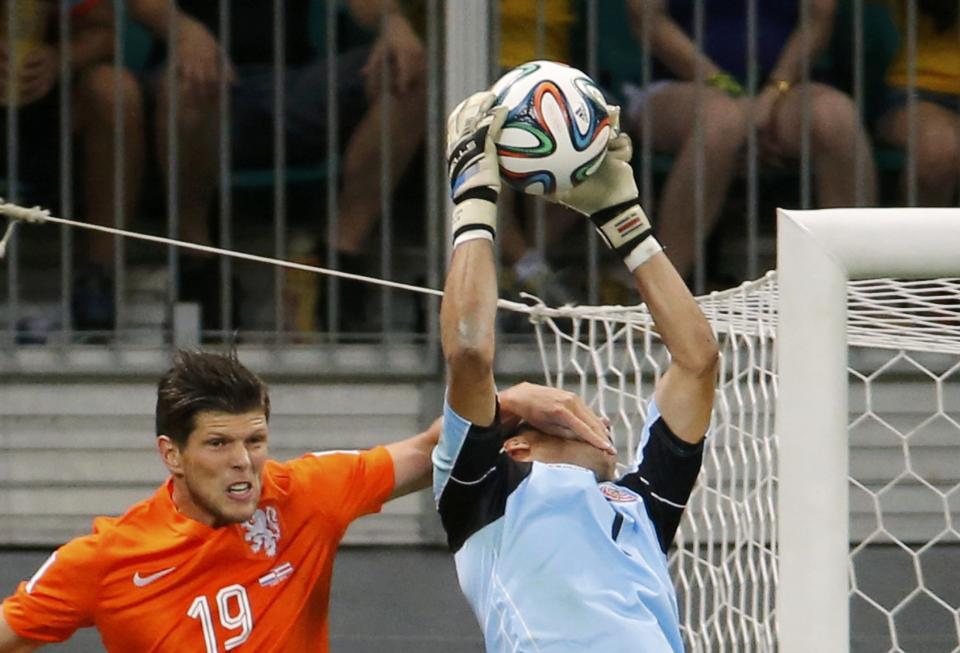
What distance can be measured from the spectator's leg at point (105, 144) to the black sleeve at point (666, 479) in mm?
3793

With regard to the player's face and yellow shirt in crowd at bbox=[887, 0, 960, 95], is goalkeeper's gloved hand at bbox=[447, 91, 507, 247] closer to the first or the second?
the player's face

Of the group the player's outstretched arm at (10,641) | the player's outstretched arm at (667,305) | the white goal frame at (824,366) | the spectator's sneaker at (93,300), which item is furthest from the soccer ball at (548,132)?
the spectator's sneaker at (93,300)

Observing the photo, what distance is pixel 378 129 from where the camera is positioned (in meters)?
6.44

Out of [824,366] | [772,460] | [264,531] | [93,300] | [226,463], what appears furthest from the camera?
[93,300]

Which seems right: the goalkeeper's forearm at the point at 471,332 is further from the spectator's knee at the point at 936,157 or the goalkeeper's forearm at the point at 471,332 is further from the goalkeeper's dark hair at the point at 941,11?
the goalkeeper's dark hair at the point at 941,11

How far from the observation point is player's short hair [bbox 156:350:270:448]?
330 cm

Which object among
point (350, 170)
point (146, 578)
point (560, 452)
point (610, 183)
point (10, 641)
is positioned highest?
point (350, 170)

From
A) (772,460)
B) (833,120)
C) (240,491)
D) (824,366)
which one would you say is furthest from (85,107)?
(824,366)

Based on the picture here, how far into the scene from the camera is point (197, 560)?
10.9 ft

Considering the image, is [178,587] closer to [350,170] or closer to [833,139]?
[350,170]

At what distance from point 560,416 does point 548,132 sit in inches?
19.5

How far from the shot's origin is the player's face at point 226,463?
10.7 feet

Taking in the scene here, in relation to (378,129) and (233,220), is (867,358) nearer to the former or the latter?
(378,129)

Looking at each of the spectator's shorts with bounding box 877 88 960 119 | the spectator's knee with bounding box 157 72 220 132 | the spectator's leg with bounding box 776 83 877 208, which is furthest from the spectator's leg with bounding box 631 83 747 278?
the spectator's knee with bounding box 157 72 220 132
